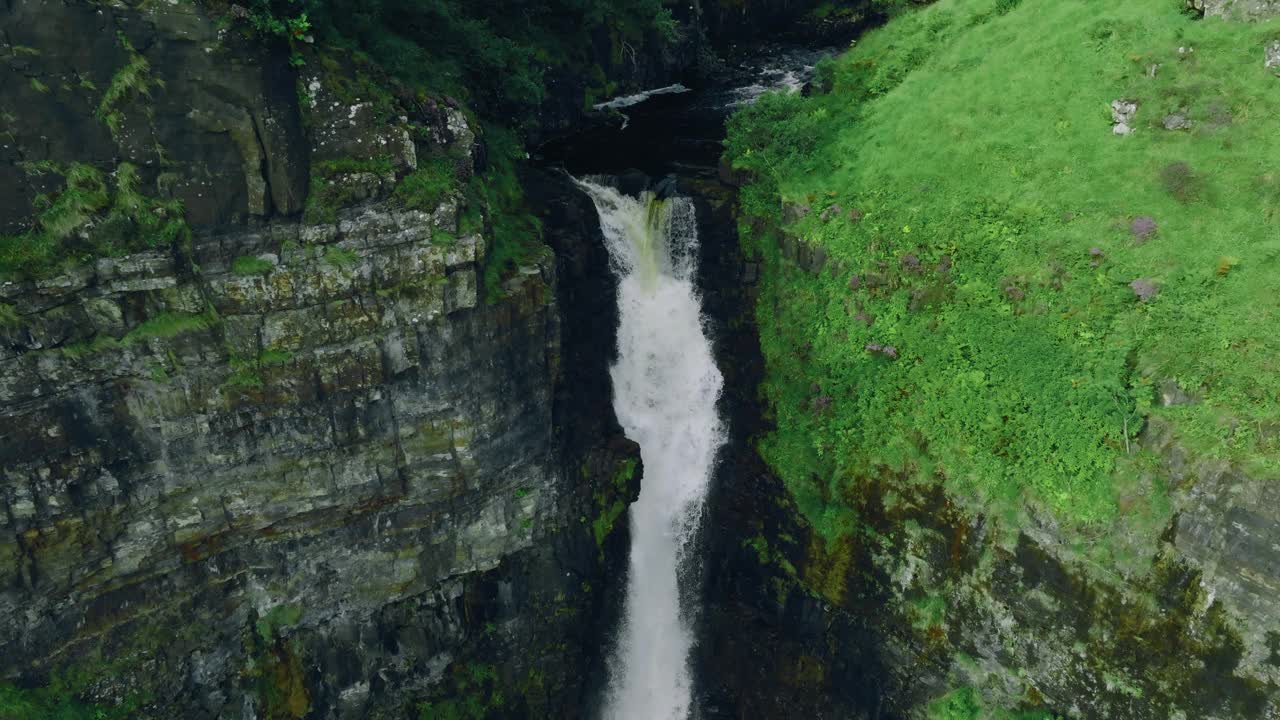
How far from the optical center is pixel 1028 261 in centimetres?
2144

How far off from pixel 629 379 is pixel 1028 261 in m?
12.4

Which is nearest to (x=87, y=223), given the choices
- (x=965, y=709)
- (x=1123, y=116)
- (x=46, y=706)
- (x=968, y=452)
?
(x=46, y=706)

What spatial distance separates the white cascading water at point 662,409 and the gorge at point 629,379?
124 millimetres

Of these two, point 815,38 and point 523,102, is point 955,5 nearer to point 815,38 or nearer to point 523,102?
point 815,38

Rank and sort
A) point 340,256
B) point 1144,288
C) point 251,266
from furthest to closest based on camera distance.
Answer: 1. point 1144,288
2. point 340,256
3. point 251,266

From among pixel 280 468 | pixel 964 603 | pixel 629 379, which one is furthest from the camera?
pixel 629 379

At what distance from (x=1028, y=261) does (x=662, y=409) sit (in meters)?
11.9

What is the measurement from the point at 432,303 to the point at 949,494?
46.5 feet

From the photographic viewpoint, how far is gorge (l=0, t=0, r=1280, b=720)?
17172 millimetres

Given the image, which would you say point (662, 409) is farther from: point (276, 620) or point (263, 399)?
point (276, 620)

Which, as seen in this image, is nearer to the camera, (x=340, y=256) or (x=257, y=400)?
(x=340, y=256)

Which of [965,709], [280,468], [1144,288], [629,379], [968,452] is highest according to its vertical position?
[1144,288]

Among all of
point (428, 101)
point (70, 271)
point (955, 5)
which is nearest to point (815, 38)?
point (955, 5)

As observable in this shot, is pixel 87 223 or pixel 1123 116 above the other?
pixel 1123 116
